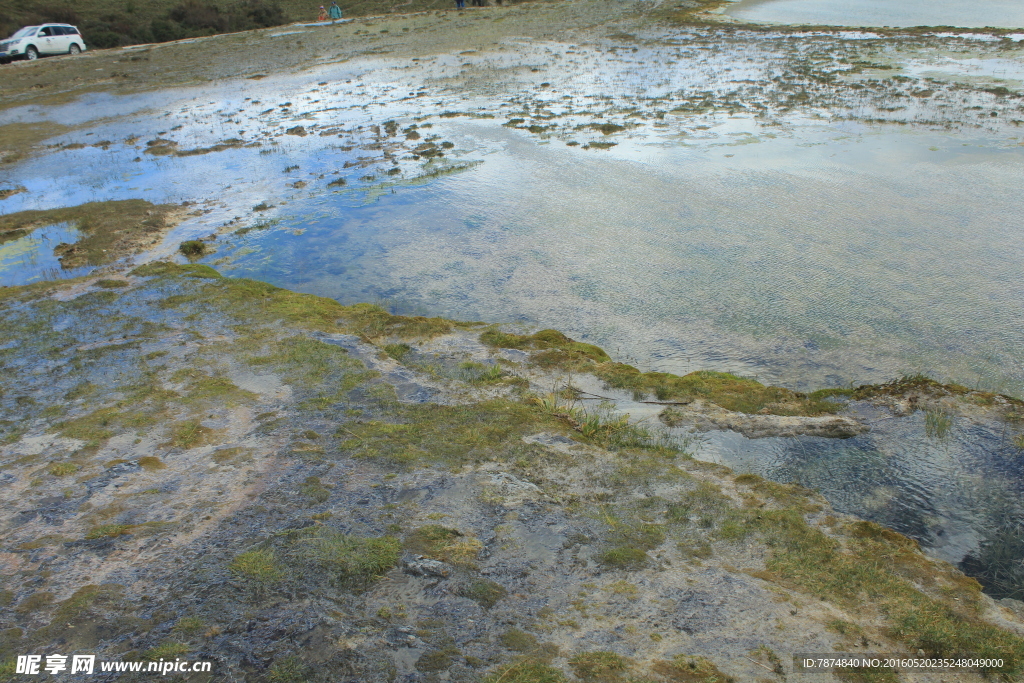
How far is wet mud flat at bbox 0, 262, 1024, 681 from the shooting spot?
359 centimetres

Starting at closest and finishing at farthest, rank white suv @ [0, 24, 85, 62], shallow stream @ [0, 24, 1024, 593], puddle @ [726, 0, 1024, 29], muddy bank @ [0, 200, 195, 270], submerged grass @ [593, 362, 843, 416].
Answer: submerged grass @ [593, 362, 843, 416] → shallow stream @ [0, 24, 1024, 593] → muddy bank @ [0, 200, 195, 270] → puddle @ [726, 0, 1024, 29] → white suv @ [0, 24, 85, 62]

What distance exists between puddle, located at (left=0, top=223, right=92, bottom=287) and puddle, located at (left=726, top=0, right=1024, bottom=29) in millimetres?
34122

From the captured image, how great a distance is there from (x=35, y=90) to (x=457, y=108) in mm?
19153

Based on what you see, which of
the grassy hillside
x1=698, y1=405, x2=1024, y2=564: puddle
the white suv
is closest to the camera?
x1=698, y1=405, x2=1024, y2=564: puddle

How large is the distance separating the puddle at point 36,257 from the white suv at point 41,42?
2854cm

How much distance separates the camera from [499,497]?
4.89 metres

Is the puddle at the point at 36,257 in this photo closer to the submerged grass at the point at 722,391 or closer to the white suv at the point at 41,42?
the submerged grass at the point at 722,391

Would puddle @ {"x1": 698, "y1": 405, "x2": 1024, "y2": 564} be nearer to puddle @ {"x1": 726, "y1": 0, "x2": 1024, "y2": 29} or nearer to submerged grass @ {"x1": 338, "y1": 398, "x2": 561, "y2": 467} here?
submerged grass @ {"x1": 338, "y1": 398, "x2": 561, "y2": 467}

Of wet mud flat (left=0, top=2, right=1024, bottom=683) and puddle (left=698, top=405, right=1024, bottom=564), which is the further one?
puddle (left=698, top=405, right=1024, bottom=564)

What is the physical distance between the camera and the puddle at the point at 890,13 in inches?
1195

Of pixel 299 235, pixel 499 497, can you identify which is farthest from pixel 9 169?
pixel 499 497

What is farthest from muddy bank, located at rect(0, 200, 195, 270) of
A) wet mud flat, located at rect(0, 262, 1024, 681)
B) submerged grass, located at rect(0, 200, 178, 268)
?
wet mud flat, located at rect(0, 262, 1024, 681)

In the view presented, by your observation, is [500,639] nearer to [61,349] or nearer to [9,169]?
[61,349]

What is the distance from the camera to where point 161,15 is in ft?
147
